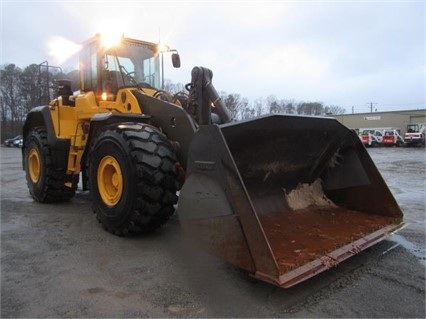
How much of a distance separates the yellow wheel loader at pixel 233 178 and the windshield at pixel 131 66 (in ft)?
0.06

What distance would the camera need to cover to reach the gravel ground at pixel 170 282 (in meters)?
3.17

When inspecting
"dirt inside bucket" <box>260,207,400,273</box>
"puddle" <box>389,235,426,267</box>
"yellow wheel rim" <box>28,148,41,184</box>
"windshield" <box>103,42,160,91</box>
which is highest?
"windshield" <box>103,42,160,91</box>

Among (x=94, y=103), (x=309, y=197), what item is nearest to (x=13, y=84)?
(x=94, y=103)

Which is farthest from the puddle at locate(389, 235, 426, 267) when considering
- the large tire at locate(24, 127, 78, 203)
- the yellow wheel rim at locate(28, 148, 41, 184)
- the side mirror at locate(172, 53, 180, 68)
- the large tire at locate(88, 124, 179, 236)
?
the yellow wheel rim at locate(28, 148, 41, 184)

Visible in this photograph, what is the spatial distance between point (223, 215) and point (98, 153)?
2505 mm

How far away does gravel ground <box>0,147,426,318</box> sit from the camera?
317cm

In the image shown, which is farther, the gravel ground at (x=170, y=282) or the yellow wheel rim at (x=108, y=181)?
the yellow wheel rim at (x=108, y=181)

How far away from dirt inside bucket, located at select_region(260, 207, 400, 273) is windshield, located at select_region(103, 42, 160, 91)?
3.26m

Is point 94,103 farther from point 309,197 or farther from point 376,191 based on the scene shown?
point 376,191

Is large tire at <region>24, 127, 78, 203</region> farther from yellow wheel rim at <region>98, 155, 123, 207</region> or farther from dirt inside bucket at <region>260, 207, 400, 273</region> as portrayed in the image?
dirt inside bucket at <region>260, 207, 400, 273</region>

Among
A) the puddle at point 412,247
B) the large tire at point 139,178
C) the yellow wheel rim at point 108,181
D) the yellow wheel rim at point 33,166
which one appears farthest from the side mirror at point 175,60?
the puddle at point 412,247

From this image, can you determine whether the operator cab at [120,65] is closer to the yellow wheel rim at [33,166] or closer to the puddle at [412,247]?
the yellow wheel rim at [33,166]

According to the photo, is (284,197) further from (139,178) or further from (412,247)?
(139,178)

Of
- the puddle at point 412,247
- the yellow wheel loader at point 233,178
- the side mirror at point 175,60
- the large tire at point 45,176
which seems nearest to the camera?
the yellow wheel loader at point 233,178
